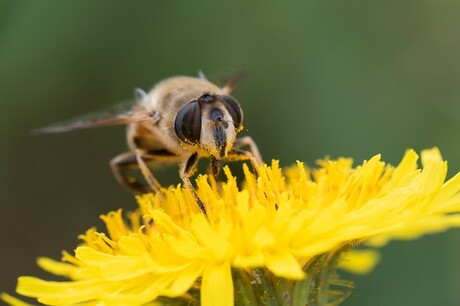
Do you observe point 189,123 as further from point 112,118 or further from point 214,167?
point 112,118

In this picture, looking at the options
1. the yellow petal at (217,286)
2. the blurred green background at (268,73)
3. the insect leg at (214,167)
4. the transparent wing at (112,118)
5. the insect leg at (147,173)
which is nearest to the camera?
the yellow petal at (217,286)

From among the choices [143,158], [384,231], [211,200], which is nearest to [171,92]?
[143,158]

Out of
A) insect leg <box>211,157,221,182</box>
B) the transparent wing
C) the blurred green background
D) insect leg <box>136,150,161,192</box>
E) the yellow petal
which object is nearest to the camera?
the yellow petal

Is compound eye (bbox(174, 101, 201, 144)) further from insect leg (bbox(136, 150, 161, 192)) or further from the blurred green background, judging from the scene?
the blurred green background

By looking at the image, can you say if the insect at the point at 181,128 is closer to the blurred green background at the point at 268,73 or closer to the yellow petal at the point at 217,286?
the yellow petal at the point at 217,286

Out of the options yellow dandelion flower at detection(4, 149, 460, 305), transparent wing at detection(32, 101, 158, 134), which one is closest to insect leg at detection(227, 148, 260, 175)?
yellow dandelion flower at detection(4, 149, 460, 305)

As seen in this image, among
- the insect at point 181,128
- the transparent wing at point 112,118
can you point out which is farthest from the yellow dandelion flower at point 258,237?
the transparent wing at point 112,118
